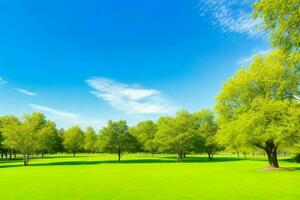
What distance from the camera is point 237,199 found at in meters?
18.2

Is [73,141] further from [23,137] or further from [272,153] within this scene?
[272,153]

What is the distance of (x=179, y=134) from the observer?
80688 millimetres

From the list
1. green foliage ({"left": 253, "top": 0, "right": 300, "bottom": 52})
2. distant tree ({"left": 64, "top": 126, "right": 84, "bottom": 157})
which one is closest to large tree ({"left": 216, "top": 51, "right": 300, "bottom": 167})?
green foliage ({"left": 253, "top": 0, "right": 300, "bottom": 52})

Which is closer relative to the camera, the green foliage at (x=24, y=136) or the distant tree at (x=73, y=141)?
the green foliage at (x=24, y=136)

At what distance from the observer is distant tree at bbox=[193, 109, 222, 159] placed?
88.5m

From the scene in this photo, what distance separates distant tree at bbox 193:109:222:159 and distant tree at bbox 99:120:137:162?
81.4 ft

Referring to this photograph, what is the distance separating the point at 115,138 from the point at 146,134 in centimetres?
4154

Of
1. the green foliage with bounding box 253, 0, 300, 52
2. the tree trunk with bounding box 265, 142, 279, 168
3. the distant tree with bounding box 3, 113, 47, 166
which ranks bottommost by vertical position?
the tree trunk with bounding box 265, 142, 279, 168

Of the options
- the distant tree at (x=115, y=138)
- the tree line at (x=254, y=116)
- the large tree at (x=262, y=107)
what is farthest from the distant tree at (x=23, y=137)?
the large tree at (x=262, y=107)

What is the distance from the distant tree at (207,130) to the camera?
88488 mm

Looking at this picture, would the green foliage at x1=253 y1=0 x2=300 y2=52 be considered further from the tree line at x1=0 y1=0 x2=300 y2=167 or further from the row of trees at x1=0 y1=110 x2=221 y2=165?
the row of trees at x1=0 y1=110 x2=221 y2=165

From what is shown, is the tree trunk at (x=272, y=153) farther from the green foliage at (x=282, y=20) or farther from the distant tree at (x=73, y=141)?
the distant tree at (x=73, y=141)

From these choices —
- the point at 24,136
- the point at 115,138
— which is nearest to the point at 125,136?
the point at 115,138

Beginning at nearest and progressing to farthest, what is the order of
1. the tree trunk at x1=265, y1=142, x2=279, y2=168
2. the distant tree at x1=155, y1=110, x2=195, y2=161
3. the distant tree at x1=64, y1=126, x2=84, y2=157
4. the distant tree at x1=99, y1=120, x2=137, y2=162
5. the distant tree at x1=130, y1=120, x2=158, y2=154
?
the tree trunk at x1=265, y1=142, x2=279, y2=168, the distant tree at x1=155, y1=110, x2=195, y2=161, the distant tree at x1=99, y1=120, x2=137, y2=162, the distant tree at x1=130, y1=120, x2=158, y2=154, the distant tree at x1=64, y1=126, x2=84, y2=157
